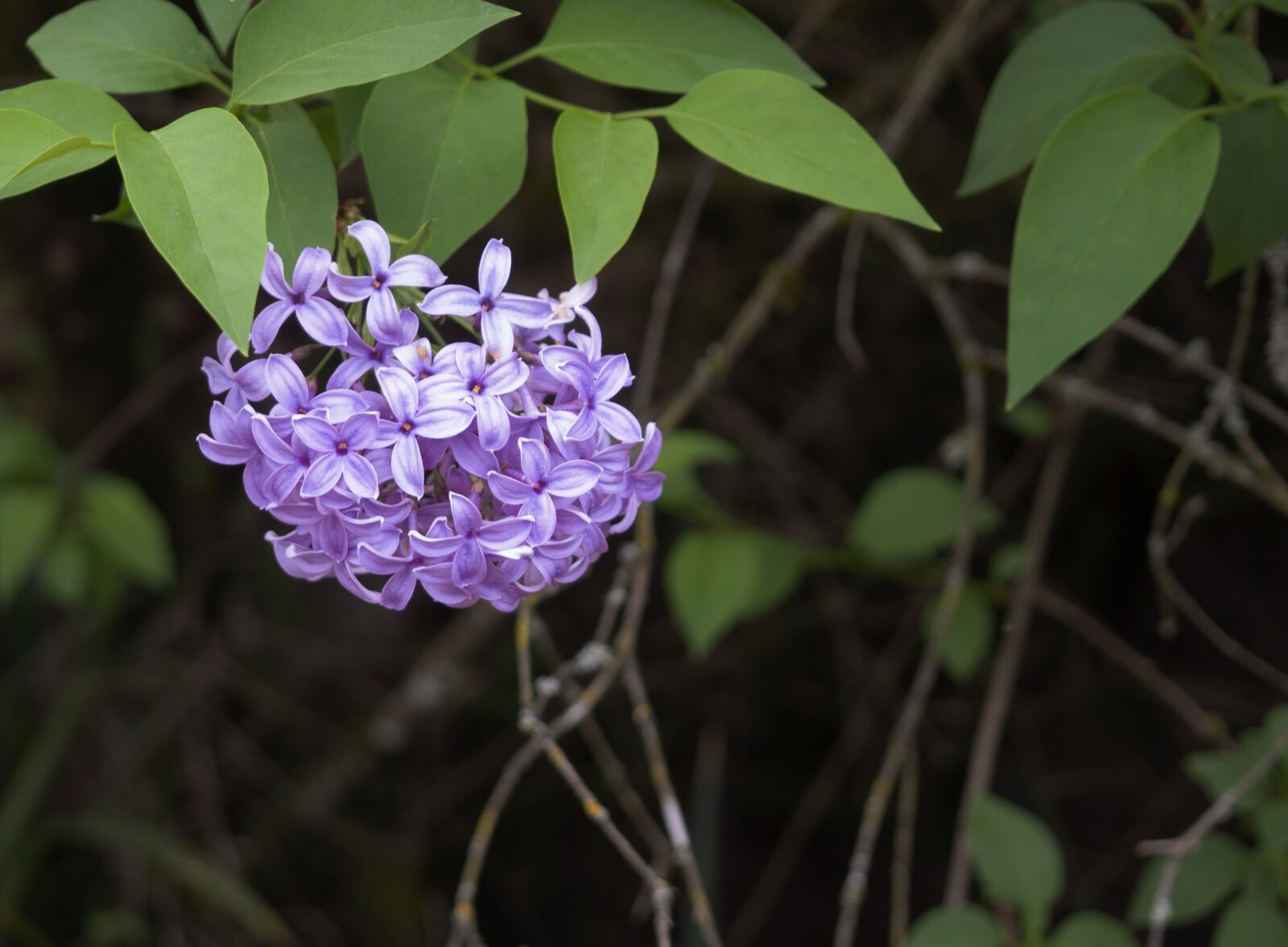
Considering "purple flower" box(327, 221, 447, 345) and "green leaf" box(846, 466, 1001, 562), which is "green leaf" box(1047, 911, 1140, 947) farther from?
"purple flower" box(327, 221, 447, 345)

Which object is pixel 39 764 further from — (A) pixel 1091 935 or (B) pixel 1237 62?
(B) pixel 1237 62

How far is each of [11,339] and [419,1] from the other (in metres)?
2.45

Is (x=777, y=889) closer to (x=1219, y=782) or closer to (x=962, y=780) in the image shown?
(x=962, y=780)

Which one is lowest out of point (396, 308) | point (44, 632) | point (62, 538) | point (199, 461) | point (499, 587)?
point (44, 632)

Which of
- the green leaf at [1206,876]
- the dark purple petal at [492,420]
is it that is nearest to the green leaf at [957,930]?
the green leaf at [1206,876]

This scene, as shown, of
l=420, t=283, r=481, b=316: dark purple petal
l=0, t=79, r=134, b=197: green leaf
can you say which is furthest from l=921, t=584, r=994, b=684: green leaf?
l=0, t=79, r=134, b=197: green leaf

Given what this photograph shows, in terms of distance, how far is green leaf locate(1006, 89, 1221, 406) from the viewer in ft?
2.77

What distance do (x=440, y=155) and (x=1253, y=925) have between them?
53.2 inches

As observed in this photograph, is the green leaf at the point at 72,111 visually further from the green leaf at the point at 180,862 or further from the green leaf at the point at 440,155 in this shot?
the green leaf at the point at 180,862

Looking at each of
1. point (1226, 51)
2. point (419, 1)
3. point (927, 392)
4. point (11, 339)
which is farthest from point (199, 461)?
point (1226, 51)

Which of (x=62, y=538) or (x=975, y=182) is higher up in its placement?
(x=975, y=182)

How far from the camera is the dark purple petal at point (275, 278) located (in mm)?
792

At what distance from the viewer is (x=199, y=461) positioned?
2.86 meters

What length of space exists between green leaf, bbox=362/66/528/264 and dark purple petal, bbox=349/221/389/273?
0.19 ft
